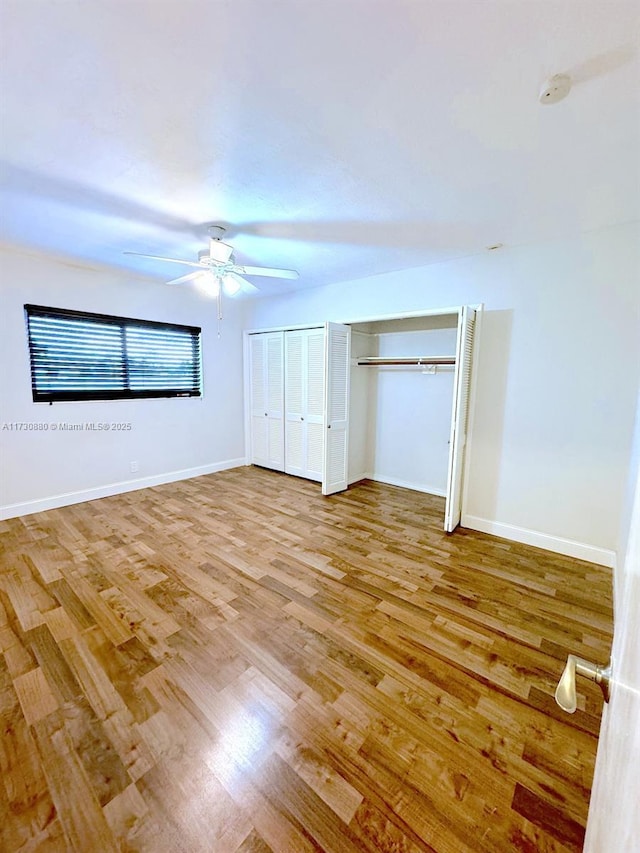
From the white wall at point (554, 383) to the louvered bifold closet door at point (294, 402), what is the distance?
176 cm

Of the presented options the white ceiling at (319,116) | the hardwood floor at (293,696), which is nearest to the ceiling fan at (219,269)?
the white ceiling at (319,116)

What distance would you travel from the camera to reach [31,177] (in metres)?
2.04

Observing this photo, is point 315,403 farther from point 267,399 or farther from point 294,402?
point 267,399

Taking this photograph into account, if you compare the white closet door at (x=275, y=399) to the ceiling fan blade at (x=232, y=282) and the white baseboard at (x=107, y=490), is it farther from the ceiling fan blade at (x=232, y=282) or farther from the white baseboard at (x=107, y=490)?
the ceiling fan blade at (x=232, y=282)

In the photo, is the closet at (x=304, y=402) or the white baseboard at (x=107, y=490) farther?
the closet at (x=304, y=402)

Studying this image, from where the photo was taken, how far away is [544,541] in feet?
9.91

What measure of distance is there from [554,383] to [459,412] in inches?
30.8

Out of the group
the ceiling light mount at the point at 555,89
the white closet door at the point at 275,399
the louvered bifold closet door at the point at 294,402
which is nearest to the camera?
the ceiling light mount at the point at 555,89

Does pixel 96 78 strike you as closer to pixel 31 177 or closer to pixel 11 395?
pixel 31 177

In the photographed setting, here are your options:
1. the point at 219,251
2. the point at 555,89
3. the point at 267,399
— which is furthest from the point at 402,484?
the point at 555,89

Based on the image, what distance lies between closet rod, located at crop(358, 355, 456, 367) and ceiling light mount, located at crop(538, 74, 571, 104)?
8.23 feet

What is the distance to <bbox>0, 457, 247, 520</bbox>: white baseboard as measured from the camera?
138 inches

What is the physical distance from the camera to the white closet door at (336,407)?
4.01m

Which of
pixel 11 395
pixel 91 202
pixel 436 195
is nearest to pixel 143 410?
pixel 11 395
